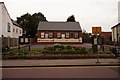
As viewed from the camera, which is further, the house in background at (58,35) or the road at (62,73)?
the house in background at (58,35)

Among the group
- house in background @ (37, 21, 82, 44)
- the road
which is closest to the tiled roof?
house in background @ (37, 21, 82, 44)

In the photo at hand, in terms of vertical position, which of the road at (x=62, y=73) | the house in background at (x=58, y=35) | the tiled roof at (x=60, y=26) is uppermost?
the tiled roof at (x=60, y=26)

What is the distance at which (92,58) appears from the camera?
1344 centimetres

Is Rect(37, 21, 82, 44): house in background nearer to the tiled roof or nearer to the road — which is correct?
the tiled roof

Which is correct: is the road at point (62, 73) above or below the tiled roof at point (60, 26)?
below

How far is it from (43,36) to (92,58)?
2892 centimetres

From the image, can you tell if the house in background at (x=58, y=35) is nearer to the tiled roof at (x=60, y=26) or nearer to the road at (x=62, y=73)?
the tiled roof at (x=60, y=26)

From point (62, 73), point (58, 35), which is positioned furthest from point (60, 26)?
point (62, 73)

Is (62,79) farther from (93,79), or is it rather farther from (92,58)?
(92,58)

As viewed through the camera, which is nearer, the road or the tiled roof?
the road

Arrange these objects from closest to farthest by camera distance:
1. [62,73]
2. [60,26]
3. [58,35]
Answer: [62,73] → [58,35] → [60,26]

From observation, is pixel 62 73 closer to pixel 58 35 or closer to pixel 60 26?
pixel 58 35

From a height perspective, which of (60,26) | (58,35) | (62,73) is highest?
(60,26)

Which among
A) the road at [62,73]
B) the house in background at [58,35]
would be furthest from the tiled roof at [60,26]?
the road at [62,73]
